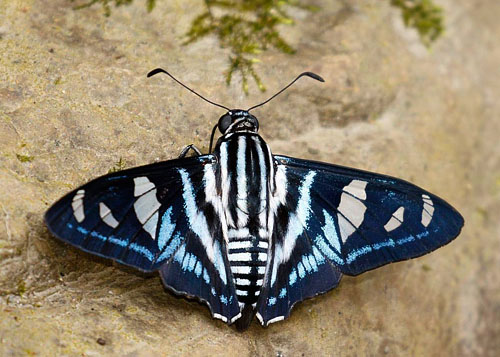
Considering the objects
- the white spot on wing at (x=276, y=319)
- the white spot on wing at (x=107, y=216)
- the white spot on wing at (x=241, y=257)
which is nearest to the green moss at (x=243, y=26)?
the white spot on wing at (x=241, y=257)

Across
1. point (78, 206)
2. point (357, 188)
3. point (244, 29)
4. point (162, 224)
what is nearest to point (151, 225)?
point (162, 224)

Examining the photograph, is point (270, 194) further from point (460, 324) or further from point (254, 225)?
point (460, 324)

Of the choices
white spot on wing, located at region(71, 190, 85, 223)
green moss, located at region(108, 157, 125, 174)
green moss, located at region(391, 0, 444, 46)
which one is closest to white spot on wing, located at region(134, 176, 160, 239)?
white spot on wing, located at region(71, 190, 85, 223)

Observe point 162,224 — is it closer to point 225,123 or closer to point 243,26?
point 225,123

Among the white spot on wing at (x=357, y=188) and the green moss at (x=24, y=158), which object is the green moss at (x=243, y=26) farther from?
the green moss at (x=24, y=158)

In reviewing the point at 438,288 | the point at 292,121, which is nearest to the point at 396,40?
the point at 292,121

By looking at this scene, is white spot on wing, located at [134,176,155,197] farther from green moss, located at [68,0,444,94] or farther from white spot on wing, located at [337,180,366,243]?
green moss, located at [68,0,444,94]
